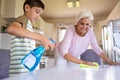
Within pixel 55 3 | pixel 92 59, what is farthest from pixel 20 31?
pixel 55 3

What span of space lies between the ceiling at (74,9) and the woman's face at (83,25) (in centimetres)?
256

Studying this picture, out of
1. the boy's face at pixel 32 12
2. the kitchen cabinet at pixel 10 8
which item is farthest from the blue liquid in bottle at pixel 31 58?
the kitchen cabinet at pixel 10 8

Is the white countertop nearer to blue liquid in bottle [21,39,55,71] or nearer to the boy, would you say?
blue liquid in bottle [21,39,55,71]

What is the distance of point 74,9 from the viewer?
4727 mm

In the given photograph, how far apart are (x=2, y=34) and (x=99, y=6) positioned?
8.23 feet

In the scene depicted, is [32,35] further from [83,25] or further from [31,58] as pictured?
[83,25]

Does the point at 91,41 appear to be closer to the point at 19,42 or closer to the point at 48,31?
the point at 19,42

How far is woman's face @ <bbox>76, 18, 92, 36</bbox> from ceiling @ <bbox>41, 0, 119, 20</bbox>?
256 cm

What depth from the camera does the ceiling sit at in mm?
4156

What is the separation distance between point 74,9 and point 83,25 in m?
3.23

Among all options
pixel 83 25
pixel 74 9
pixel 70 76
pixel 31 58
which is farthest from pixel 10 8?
pixel 70 76

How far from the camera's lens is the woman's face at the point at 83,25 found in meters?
1.56

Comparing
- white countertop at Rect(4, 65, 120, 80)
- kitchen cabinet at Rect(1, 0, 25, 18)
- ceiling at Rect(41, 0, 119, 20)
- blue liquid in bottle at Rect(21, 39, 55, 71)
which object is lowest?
white countertop at Rect(4, 65, 120, 80)

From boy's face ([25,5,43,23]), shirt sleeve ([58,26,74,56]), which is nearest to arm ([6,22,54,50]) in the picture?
boy's face ([25,5,43,23])
